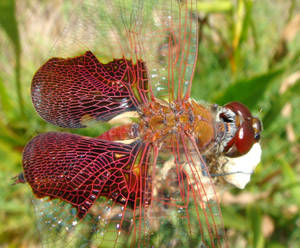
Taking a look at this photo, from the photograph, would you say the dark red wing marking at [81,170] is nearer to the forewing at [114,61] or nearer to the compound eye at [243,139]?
the forewing at [114,61]

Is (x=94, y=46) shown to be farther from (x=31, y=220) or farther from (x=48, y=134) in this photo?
(x=31, y=220)

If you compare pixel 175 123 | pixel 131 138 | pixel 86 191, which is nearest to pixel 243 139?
pixel 175 123

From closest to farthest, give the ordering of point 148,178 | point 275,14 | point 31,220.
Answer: point 148,178
point 31,220
point 275,14

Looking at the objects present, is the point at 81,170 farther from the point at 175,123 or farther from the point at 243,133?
the point at 243,133

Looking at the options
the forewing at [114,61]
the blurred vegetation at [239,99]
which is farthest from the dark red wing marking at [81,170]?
the blurred vegetation at [239,99]

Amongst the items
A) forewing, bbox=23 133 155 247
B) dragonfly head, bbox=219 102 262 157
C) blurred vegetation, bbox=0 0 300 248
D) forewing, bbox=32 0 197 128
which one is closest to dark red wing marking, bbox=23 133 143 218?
forewing, bbox=23 133 155 247

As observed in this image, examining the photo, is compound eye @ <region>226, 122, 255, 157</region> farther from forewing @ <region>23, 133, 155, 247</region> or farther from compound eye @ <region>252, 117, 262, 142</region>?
forewing @ <region>23, 133, 155, 247</region>

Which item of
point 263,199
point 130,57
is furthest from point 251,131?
point 263,199
